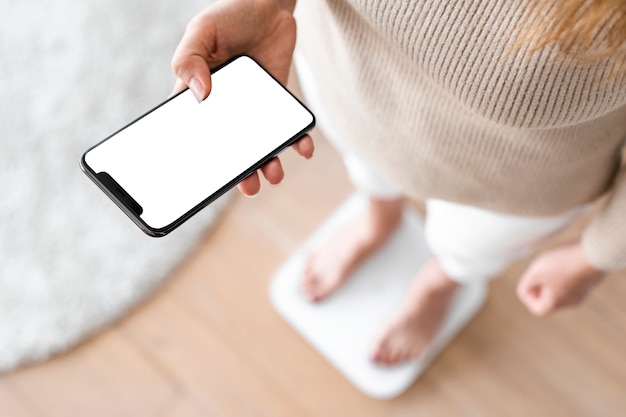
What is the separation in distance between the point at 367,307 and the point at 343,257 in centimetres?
9

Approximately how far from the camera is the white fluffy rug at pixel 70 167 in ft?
3.23

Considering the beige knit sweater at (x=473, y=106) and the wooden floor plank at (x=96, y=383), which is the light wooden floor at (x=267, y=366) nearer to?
the wooden floor plank at (x=96, y=383)

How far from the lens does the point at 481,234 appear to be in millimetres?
670

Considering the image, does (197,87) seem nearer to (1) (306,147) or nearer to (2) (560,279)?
(1) (306,147)

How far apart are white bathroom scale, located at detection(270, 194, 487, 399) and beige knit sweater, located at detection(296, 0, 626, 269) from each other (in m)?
0.40

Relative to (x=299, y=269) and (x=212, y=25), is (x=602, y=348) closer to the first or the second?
(x=299, y=269)

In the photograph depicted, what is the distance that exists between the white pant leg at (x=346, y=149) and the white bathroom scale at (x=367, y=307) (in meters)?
0.20

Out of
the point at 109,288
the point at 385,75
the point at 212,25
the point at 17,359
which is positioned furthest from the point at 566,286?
the point at 17,359

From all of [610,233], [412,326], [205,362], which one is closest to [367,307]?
[412,326]

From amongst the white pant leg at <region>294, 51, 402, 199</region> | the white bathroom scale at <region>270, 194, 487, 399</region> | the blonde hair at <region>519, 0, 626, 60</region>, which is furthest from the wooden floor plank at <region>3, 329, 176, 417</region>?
the blonde hair at <region>519, 0, 626, 60</region>

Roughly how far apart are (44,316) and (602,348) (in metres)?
0.83

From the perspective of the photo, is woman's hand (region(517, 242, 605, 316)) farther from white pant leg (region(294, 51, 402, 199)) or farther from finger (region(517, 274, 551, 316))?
white pant leg (region(294, 51, 402, 199))

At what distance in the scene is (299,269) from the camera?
1019mm

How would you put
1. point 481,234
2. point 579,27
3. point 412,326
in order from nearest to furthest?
point 579,27
point 481,234
point 412,326
